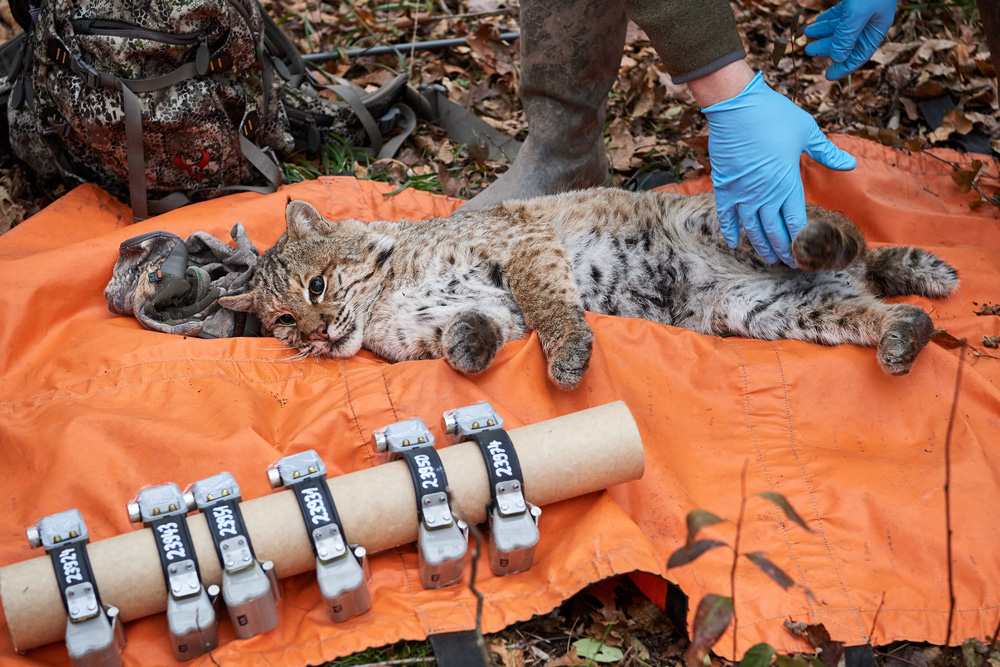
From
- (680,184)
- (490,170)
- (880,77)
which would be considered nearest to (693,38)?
(680,184)

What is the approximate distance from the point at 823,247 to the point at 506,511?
1733 mm

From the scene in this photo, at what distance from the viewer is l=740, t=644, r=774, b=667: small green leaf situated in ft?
5.15

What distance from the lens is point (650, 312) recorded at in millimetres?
3494

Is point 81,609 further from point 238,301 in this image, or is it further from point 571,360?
point 571,360

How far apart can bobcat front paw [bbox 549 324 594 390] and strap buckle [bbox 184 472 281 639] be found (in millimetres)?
1256

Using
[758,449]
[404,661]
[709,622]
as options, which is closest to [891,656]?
[758,449]

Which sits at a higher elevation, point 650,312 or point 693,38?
point 693,38

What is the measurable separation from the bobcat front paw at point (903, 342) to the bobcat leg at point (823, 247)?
330 millimetres

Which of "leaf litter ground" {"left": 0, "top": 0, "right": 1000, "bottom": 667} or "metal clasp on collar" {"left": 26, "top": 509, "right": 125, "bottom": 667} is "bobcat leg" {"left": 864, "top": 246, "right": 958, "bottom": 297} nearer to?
"leaf litter ground" {"left": 0, "top": 0, "right": 1000, "bottom": 667}

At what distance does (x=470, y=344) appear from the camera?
114 inches

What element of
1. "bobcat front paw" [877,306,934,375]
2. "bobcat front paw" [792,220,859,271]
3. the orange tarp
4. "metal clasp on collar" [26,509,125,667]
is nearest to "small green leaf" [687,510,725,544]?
the orange tarp

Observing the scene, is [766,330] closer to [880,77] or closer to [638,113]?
[638,113]

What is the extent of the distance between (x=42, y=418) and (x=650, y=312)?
2.57 metres

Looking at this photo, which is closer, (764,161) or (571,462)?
(571,462)
